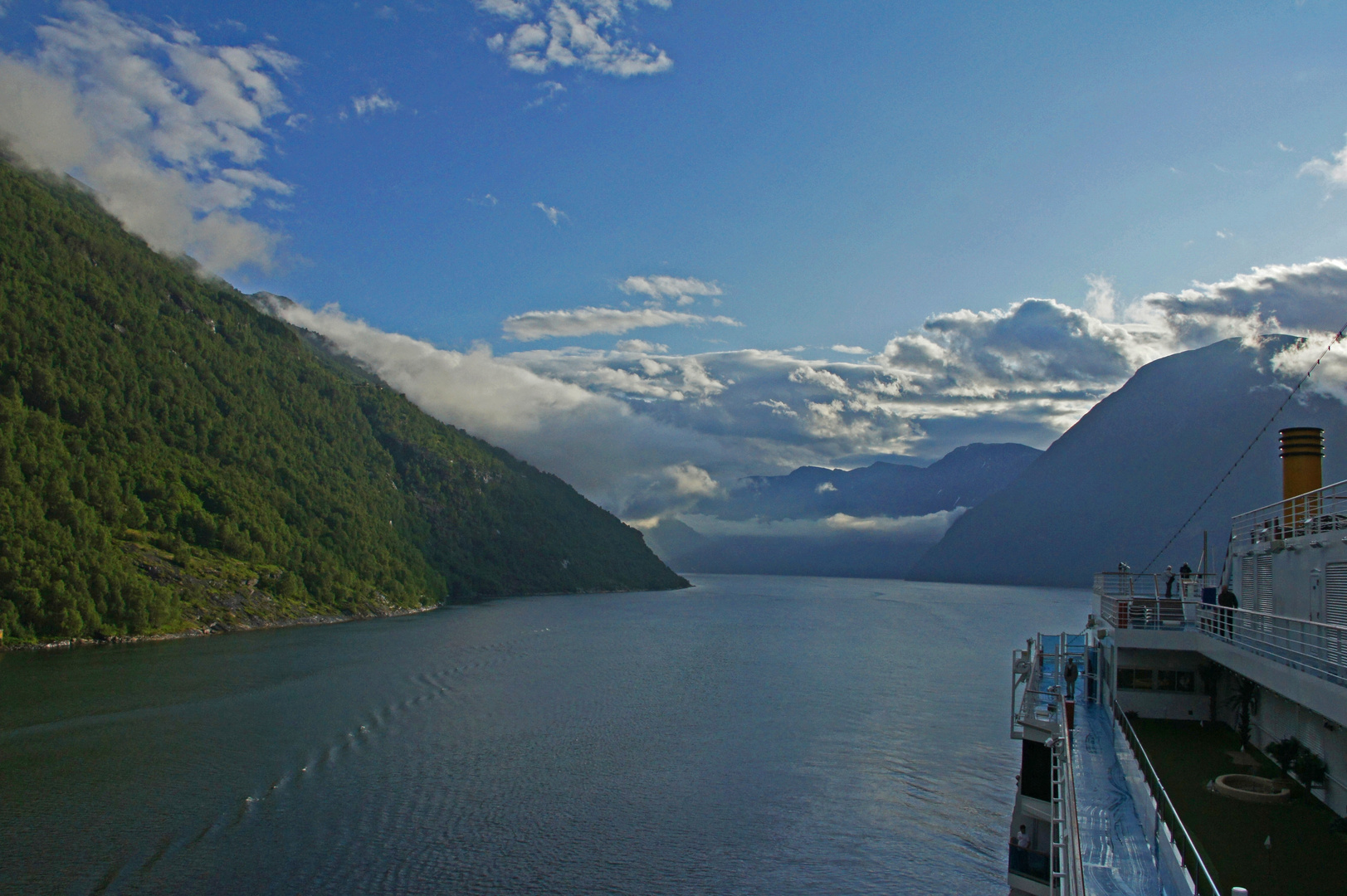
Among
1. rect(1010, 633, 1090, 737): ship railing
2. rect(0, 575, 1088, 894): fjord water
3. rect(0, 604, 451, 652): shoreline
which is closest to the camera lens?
rect(1010, 633, 1090, 737): ship railing

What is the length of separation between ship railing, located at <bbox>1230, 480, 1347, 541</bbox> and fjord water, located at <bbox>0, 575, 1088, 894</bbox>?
1173 cm

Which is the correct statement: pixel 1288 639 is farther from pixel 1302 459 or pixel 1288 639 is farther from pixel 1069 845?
pixel 1302 459

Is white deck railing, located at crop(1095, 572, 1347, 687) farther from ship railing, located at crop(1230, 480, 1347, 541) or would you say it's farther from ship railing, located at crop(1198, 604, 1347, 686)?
ship railing, located at crop(1230, 480, 1347, 541)

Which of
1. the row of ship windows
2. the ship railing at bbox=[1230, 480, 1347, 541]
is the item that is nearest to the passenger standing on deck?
the ship railing at bbox=[1230, 480, 1347, 541]

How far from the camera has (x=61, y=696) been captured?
4662 centimetres

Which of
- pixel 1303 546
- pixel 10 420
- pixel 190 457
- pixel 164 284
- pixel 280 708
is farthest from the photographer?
pixel 164 284

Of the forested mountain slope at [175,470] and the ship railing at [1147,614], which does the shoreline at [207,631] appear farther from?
the ship railing at [1147,614]

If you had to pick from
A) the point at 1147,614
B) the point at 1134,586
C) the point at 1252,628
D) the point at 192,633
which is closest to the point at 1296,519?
the point at 1252,628

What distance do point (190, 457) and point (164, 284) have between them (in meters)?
54.7

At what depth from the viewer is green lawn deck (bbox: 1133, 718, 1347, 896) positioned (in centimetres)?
1218

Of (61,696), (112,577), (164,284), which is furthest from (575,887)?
(164,284)

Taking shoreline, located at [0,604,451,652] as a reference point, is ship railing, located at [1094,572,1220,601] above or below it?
above

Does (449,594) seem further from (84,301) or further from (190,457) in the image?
(84,301)

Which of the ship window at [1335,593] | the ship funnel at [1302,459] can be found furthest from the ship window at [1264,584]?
the ship window at [1335,593]
